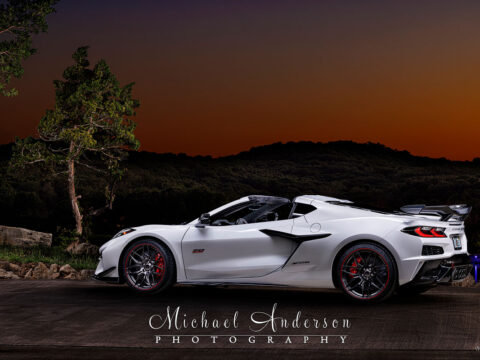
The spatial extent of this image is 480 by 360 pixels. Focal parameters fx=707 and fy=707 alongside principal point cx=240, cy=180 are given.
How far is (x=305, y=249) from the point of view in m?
9.09

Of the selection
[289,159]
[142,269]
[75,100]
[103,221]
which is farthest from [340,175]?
[142,269]

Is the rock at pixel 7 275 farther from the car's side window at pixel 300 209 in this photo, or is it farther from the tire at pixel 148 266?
the car's side window at pixel 300 209

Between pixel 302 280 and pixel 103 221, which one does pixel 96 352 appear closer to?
pixel 302 280

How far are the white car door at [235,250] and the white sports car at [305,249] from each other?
13mm

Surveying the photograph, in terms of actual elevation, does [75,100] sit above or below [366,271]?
above

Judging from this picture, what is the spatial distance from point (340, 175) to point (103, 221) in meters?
40.6

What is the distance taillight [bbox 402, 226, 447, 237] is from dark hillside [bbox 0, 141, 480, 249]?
11.6 m

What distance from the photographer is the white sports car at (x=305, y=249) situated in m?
8.77

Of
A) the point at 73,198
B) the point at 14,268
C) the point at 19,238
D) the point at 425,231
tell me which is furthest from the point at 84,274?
the point at 73,198

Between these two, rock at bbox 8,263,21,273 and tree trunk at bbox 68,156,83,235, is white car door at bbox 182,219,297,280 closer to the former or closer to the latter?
rock at bbox 8,263,21,273

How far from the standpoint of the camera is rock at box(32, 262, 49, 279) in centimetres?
1448

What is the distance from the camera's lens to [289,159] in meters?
80.4

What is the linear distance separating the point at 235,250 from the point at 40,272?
21.9 feet

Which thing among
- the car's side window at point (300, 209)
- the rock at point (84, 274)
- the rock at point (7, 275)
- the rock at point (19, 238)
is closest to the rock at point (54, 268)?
the rock at point (84, 274)
